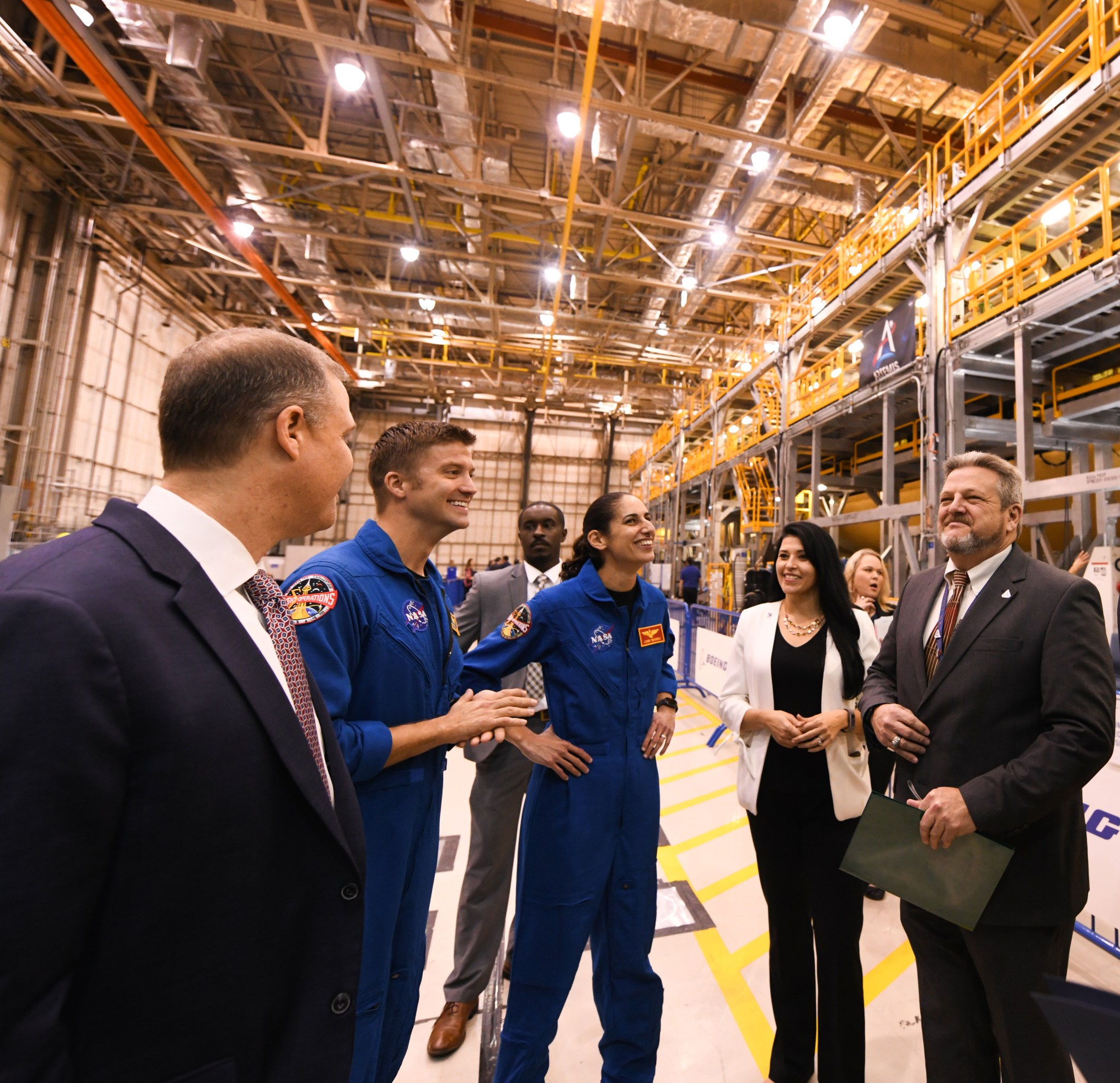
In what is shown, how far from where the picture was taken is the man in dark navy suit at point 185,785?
2.36 feet

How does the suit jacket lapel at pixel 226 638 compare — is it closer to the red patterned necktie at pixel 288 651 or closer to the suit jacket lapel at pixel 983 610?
the red patterned necktie at pixel 288 651

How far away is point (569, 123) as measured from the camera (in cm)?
836

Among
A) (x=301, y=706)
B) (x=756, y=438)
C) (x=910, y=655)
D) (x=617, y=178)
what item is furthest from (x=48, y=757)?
(x=756, y=438)

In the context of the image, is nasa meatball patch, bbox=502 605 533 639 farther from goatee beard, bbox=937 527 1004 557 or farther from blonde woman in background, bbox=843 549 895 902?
blonde woman in background, bbox=843 549 895 902

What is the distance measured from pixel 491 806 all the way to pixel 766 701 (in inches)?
68.2

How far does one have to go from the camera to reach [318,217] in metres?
13.5

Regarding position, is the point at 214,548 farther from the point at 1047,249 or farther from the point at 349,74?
the point at 349,74

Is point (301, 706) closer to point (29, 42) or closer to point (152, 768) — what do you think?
point (152, 768)

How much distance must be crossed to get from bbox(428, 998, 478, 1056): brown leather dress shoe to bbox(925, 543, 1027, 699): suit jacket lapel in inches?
112

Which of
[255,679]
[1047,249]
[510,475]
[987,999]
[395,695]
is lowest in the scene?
[987,999]

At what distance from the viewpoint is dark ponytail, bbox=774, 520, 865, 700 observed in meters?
2.68

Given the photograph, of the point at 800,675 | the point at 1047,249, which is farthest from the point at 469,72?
the point at 800,675

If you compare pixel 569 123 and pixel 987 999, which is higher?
pixel 569 123

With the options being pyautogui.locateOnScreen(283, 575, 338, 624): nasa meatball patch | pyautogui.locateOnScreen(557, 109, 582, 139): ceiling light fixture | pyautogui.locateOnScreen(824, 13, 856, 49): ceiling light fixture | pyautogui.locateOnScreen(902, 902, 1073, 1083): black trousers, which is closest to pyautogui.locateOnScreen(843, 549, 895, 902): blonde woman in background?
pyautogui.locateOnScreen(902, 902, 1073, 1083): black trousers
